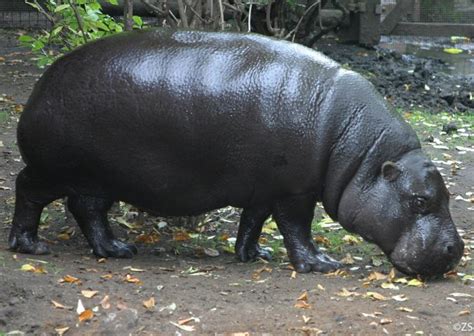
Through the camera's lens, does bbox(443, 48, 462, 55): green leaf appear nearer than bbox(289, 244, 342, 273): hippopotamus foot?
No

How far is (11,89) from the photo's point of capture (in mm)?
11031

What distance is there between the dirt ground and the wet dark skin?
0.95 ft

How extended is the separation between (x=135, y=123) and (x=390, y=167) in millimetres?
1548

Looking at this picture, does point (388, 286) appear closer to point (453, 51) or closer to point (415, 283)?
point (415, 283)

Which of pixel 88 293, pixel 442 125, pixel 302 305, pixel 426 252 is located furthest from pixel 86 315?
pixel 442 125

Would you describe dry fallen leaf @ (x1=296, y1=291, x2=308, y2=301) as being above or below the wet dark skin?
below

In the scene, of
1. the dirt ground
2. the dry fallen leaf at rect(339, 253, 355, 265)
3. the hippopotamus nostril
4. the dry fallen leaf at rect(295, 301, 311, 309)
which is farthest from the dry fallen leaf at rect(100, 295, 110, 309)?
the hippopotamus nostril

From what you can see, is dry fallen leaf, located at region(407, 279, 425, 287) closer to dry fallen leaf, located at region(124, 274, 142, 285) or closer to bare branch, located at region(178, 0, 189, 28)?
dry fallen leaf, located at region(124, 274, 142, 285)

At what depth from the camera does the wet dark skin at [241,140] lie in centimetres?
573

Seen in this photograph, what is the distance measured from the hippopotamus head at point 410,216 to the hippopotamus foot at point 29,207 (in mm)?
1944

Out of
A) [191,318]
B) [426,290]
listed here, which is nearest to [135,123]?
[191,318]

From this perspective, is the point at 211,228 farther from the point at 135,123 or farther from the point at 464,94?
the point at 464,94

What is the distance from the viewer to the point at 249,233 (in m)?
6.21

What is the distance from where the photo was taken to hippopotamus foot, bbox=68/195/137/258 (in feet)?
20.5
